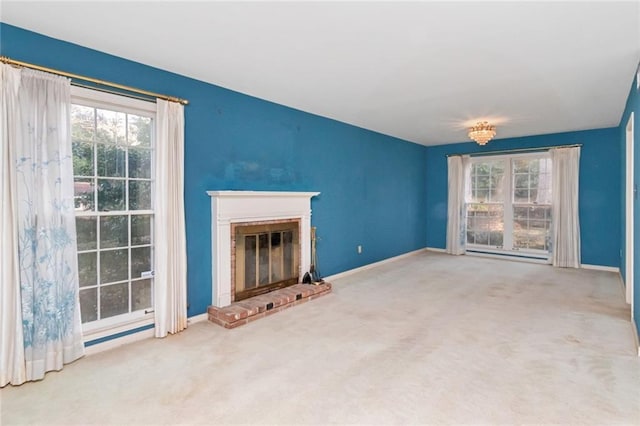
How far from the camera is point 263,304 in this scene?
3756 mm

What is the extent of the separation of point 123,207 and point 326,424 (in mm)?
2464

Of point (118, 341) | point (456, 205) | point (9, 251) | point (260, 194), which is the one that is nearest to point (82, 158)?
point (9, 251)

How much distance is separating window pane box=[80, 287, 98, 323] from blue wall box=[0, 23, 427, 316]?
83 cm

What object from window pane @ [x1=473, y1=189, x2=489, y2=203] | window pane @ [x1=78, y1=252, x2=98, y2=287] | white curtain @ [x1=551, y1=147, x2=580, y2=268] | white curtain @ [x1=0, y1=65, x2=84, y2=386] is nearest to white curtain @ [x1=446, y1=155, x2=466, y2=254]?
window pane @ [x1=473, y1=189, x2=489, y2=203]

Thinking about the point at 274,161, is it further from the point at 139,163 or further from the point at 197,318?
the point at 197,318

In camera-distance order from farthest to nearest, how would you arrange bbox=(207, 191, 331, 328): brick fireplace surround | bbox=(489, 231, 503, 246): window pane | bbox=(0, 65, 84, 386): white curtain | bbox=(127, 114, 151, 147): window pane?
bbox=(489, 231, 503, 246): window pane
bbox=(207, 191, 331, 328): brick fireplace surround
bbox=(127, 114, 151, 147): window pane
bbox=(0, 65, 84, 386): white curtain

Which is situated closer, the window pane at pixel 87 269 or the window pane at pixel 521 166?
the window pane at pixel 87 269

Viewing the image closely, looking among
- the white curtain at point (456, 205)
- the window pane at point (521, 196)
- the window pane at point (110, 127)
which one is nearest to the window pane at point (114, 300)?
the window pane at point (110, 127)

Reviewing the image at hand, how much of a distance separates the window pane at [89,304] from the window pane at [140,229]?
0.52m

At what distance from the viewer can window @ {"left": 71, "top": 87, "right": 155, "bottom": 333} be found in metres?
2.86

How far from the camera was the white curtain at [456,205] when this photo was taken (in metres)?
7.50

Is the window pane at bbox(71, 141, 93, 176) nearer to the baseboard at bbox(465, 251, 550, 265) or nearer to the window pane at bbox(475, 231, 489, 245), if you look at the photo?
the baseboard at bbox(465, 251, 550, 265)

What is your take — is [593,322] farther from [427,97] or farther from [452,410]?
[427,97]

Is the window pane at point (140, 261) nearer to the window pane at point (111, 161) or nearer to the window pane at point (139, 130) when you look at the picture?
the window pane at point (111, 161)
